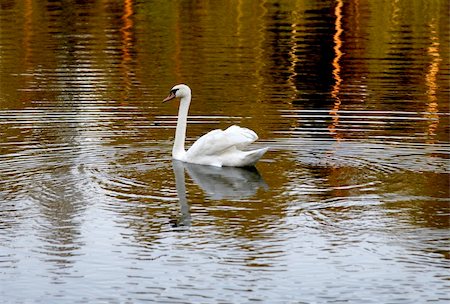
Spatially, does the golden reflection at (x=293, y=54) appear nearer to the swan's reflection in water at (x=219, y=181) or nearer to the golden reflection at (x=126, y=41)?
the golden reflection at (x=126, y=41)

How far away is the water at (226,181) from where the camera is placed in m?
10.0

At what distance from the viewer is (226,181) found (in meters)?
13.7

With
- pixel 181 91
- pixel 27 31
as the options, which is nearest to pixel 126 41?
pixel 27 31

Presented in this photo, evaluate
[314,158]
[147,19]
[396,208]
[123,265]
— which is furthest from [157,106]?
[147,19]

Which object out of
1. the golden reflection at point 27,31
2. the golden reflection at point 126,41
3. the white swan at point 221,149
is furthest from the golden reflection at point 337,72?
the golden reflection at point 27,31

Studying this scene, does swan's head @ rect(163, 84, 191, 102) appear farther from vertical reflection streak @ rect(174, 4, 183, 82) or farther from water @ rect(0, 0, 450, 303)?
vertical reflection streak @ rect(174, 4, 183, 82)

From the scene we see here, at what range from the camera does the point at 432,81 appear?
2256 centimetres

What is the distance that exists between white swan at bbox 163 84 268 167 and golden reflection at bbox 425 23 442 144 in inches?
106

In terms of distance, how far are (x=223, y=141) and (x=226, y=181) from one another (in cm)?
61

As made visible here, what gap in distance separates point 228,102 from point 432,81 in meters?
4.78

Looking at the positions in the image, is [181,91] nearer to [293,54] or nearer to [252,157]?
[252,157]

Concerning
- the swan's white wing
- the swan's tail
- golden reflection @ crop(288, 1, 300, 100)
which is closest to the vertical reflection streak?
golden reflection @ crop(288, 1, 300, 100)

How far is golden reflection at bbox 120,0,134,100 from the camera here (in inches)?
879

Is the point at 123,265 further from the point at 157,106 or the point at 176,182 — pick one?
the point at 157,106
